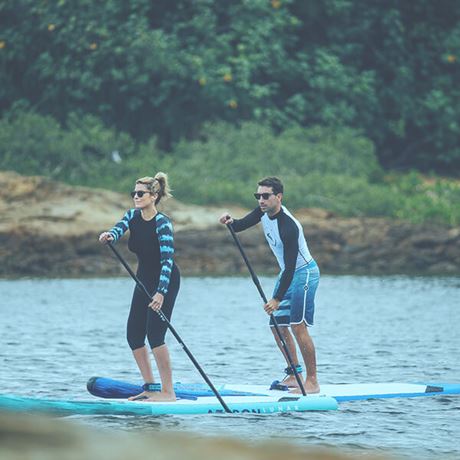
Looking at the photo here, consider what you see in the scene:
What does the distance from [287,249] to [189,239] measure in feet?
57.0

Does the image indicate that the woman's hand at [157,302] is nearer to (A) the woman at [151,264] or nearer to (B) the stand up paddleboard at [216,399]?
(A) the woman at [151,264]

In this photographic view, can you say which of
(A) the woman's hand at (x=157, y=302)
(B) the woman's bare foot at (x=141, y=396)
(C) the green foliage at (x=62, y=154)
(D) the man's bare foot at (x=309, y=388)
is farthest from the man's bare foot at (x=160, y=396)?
(C) the green foliage at (x=62, y=154)

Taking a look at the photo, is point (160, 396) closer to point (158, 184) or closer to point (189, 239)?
point (158, 184)

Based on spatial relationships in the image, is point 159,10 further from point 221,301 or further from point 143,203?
point 143,203

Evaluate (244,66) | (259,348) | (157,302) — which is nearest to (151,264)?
(157,302)

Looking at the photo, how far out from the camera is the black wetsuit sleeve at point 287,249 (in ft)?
36.8

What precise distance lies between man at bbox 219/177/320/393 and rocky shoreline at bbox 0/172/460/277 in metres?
16.3

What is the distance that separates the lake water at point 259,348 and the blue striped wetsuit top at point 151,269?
71 centimetres

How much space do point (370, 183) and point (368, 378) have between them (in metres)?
19.4

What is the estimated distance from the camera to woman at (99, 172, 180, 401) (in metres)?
10.2

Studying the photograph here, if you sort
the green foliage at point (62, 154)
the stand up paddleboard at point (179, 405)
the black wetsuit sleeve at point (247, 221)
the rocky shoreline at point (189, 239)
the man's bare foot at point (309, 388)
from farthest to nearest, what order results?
the green foliage at point (62, 154) → the rocky shoreline at point (189, 239) → the man's bare foot at point (309, 388) → the black wetsuit sleeve at point (247, 221) → the stand up paddleboard at point (179, 405)

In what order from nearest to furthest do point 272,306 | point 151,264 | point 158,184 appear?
point 158,184
point 151,264
point 272,306

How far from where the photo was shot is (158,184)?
10391 mm

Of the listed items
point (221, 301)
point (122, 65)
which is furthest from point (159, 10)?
point (221, 301)
